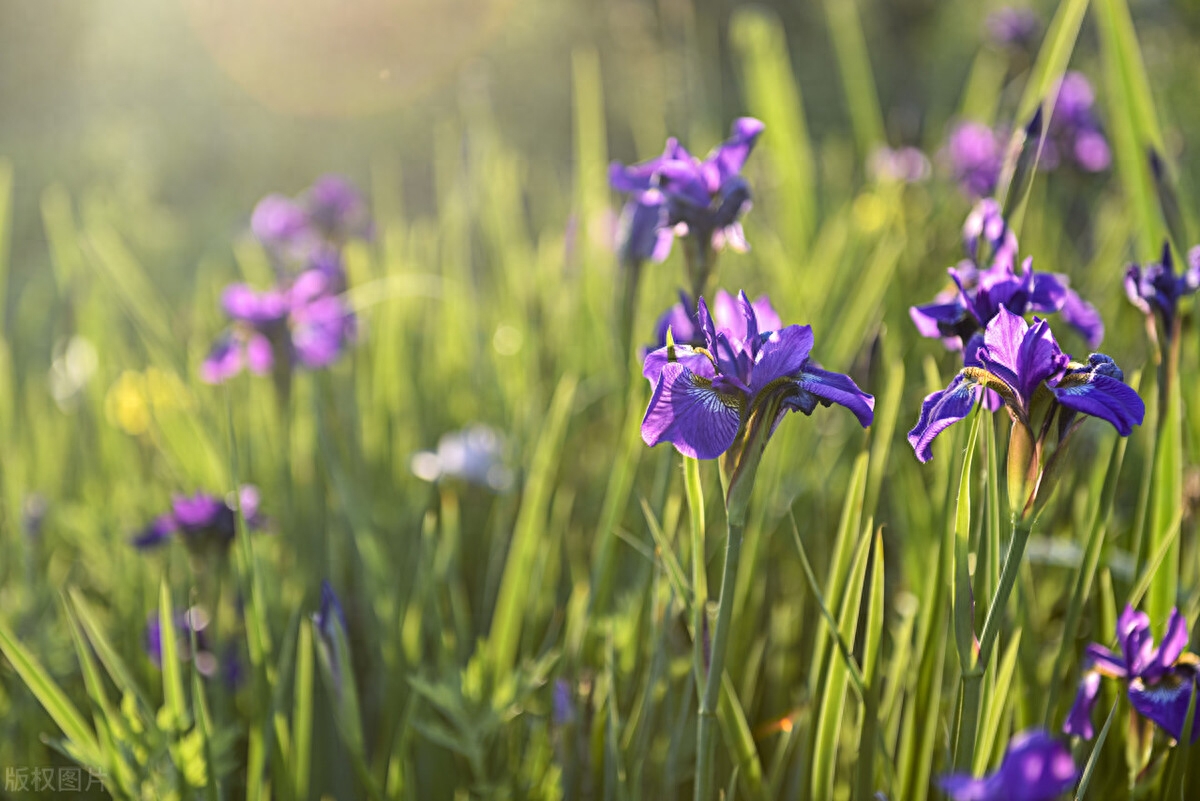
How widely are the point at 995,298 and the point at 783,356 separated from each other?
28 centimetres

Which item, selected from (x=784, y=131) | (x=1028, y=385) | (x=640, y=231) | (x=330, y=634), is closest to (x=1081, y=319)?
(x=1028, y=385)

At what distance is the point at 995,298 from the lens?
2.90 ft

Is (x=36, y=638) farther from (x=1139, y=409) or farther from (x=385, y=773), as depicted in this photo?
(x=1139, y=409)

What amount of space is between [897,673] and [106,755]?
85cm

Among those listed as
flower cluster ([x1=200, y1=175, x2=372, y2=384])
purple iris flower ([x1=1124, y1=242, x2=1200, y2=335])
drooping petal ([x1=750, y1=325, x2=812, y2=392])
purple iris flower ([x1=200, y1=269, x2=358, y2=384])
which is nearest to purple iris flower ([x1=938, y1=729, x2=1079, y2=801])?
drooping petal ([x1=750, y1=325, x2=812, y2=392])

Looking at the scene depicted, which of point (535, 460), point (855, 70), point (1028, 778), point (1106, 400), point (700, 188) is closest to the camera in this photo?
point (1028, 778)

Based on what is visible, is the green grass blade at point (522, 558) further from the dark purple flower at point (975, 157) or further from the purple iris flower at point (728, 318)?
the dark purple flower at point (975, 157)

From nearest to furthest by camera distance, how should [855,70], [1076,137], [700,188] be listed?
1. [700,188]
2. [855,70]
3. [1076,137]

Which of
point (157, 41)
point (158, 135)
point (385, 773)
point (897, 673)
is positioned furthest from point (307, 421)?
point (157, 41)

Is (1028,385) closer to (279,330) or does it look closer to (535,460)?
(535,460)

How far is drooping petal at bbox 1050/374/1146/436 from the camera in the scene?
69 centimetres

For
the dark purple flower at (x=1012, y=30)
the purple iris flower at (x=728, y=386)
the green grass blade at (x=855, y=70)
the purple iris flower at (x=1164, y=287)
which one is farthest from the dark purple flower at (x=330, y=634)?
the dark purple flower at (x=1012, y=30)

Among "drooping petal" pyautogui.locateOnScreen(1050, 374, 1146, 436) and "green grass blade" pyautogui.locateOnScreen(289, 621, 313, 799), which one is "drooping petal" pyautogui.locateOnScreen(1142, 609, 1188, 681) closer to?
"drooping petal" pyautogui.locateOnScreen(1050, 374, 1146, 436)

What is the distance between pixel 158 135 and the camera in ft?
22.5
